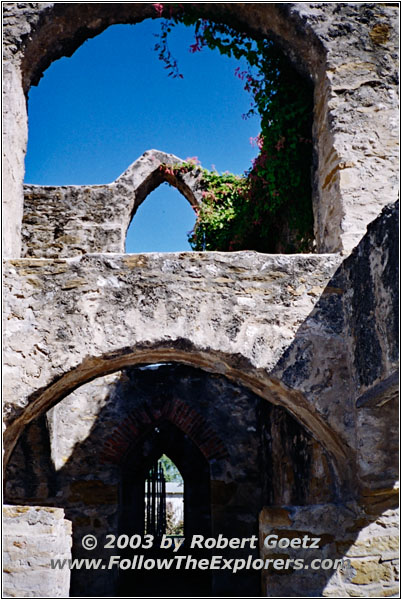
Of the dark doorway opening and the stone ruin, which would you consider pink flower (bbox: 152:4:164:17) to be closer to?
the stone ruin

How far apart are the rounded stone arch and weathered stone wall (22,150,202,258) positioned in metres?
4.53

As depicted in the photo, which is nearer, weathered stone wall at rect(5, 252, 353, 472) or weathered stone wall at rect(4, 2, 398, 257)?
weathered stone wall at rect(5, 252, 353, 472)

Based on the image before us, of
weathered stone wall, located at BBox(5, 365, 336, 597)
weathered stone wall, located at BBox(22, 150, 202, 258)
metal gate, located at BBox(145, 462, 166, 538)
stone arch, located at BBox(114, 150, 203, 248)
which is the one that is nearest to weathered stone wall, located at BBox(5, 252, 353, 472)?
weathered stone wall, located at BBox(5, 365, 336, 597)

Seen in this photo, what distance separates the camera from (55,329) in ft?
11.3

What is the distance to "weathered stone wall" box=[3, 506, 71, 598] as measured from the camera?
3.21 m

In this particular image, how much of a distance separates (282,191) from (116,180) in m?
4.20

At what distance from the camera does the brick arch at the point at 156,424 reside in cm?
704

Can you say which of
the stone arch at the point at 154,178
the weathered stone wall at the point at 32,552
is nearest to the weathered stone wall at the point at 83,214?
the stone arch at the point at 154,178

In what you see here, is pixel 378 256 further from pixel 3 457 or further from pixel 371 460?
pixel 3 457

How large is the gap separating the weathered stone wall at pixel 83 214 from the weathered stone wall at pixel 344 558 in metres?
5.32

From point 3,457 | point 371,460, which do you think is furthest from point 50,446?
point 371,460

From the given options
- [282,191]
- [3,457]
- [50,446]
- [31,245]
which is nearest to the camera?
[3,457]

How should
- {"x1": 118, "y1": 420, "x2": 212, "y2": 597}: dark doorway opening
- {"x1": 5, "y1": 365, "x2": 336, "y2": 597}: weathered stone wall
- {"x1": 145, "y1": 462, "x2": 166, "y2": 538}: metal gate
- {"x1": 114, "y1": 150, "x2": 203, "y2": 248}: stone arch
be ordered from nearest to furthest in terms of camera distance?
{"x1": 5, "y1": 365, "x2": 336, "y2": 597}: weathered stone wall < {"x1": 118, "y1": 420, "x2": 212, "y2": 597}: dark doorway opening < {"x1": 114, "y1": 150, "x2": 203, "y2": 248}: stone arch < {"x1": 145, "y1": 462, "x2": 166, "y2": 538}: metal gate

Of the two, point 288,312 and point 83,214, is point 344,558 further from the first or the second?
point 83,214
